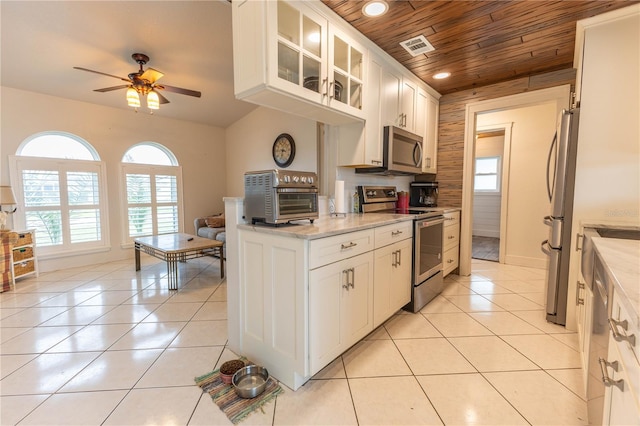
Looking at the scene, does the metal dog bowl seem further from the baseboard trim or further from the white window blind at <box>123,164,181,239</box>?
the white window blind at <box>123,164,181,239</box>

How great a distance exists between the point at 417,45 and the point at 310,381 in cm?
280

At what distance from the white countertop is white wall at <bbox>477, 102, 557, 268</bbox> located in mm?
3135

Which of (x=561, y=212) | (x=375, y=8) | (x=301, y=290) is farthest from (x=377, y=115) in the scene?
(x=301, y=290)

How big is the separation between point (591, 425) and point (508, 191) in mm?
3739

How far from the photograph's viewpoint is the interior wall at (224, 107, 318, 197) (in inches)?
179

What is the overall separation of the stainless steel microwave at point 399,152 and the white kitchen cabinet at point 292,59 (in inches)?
24.7

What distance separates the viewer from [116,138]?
456cm

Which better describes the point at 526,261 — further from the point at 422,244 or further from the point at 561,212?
the point at 422,244

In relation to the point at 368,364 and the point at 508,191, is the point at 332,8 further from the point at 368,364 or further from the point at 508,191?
the point at 508,191

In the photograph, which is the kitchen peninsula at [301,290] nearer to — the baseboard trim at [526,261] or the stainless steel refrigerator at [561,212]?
the stainless steel refrigerator at [561,212]

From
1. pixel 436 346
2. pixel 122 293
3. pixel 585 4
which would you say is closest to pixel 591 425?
pixel 436 346

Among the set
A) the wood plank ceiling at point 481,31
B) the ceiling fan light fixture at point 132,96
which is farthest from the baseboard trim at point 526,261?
the ceiling fan light fixture at point 132,96

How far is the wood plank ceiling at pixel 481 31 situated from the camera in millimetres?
1954

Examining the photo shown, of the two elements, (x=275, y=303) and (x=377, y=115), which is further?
(x=377, y=115)
